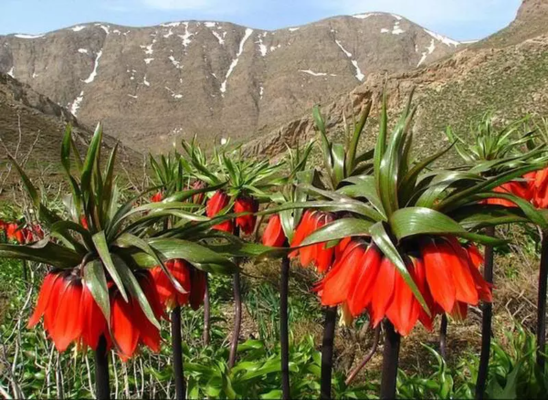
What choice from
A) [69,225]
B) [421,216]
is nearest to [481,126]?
[421,216]

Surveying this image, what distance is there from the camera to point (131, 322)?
1328mm

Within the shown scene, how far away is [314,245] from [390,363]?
75cm

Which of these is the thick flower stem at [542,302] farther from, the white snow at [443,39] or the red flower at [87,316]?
the white snow at [443,39]

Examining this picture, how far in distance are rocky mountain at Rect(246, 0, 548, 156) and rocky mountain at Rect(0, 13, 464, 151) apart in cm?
6287

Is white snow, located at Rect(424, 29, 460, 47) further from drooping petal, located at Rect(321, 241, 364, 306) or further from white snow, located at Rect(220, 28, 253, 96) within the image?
drooping petal, located at Rect(321, 241, 364, 306)

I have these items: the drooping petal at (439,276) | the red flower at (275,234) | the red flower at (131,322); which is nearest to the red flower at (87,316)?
the red flower at (131,322)

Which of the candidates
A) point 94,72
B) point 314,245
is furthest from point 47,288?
point 94,72

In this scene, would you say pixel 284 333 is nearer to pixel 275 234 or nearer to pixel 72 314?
pixel 275 234

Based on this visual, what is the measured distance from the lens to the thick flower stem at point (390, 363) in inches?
48.2

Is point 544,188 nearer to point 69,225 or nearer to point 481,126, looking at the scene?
point 481,126

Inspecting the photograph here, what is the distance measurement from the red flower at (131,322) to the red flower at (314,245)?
0.65 m

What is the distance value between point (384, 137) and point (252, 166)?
229 cm

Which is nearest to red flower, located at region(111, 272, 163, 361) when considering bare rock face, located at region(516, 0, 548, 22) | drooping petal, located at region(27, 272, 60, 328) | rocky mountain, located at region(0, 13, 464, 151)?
drooping petal, located at region(27, 272, 60, 328)

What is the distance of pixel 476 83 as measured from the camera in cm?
3272
